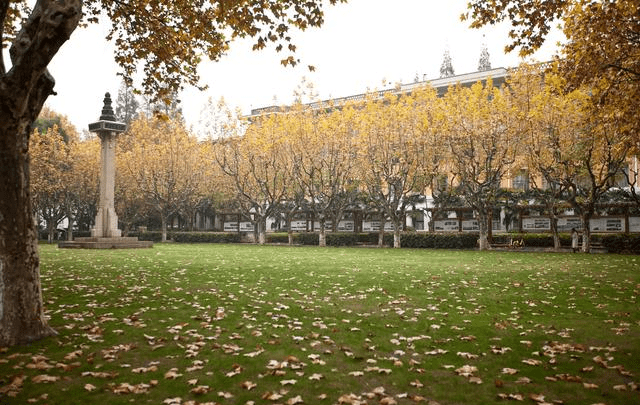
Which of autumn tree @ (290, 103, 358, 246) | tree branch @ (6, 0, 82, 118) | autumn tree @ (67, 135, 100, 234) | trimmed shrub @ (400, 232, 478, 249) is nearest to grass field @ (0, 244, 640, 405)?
tree branch @ (6, 0, 82, 118)

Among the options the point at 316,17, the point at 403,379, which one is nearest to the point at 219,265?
the point at 316,17

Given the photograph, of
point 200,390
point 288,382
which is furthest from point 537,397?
point 200,390

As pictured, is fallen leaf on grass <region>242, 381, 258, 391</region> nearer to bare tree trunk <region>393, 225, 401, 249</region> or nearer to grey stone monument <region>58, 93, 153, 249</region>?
grey stone monument <region>58, 93, 153, 249</region>

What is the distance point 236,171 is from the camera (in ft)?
125

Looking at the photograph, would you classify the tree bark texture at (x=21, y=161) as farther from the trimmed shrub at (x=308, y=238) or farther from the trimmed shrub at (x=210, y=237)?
the trimmed shrub at (x=210, y=237)

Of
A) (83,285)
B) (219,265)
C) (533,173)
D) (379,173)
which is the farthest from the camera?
(379,173)

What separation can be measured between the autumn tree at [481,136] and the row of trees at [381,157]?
2.6 inches

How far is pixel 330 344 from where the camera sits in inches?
282

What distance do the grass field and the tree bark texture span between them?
26.5 inches

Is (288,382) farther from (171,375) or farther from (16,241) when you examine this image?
(16,241)

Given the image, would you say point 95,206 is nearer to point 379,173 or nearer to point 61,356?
point 379,173

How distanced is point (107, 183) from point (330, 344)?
87.4 ft

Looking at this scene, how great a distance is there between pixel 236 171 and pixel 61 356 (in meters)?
32.1

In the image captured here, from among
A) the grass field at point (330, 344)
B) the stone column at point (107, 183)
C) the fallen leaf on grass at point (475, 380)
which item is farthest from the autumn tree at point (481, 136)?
the fallen leaf on grass at point (475, 380)
